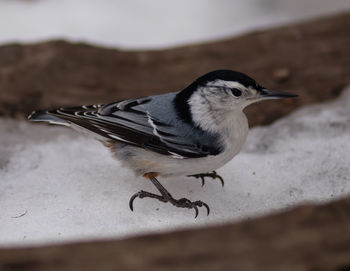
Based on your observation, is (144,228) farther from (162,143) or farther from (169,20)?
(169,20)

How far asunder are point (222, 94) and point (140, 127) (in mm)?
391

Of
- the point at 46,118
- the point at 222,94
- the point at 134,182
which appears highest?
the point at 222,94

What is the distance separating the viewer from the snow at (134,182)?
7.72 feet

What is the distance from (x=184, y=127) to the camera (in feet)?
7.75

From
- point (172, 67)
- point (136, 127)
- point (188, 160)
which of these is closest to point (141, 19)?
point (172, 67)

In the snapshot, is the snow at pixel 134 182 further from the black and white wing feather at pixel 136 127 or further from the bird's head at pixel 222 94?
the bird's head at pixel 222 94

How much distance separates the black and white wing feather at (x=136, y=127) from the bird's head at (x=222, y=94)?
114 mm

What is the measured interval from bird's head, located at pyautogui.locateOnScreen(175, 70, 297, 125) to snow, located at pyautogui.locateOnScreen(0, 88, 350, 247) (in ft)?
1.56

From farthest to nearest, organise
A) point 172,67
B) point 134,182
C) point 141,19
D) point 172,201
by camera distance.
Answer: point 141,19
point 172,67
point 134,182
point 172,201

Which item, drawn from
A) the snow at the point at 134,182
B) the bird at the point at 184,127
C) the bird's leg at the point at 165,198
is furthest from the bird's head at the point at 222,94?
the snow at the point at 134,182

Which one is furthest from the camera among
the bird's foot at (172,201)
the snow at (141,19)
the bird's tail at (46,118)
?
the snow at (141,19)

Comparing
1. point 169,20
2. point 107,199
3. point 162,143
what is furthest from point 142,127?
point 169,20

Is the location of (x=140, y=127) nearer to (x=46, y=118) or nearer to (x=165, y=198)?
(x=165, y=198)

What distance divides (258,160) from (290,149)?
0.19 metres
